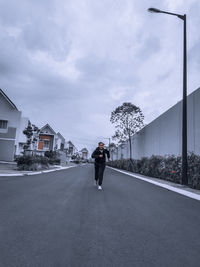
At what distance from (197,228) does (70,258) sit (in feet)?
7.75

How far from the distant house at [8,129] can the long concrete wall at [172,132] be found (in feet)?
53.2

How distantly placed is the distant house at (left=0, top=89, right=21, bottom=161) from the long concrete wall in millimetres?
16215

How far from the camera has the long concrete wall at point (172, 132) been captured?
1234 cm

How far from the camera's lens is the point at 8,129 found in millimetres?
29688

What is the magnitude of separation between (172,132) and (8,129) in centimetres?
2176

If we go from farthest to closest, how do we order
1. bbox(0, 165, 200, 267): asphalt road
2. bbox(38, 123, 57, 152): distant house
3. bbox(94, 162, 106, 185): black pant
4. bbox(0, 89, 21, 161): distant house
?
bbox(38, 123, 57, 152): distant house → bbox(0, 89, 21, 161): distant house → bbox(94, 162, 106, 185): black pant → bbox(0, 165, 200, 267): asphalt road

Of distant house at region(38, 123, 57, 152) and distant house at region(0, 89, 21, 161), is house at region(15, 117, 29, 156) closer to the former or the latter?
distant house at region(0, 89, 21, 161)

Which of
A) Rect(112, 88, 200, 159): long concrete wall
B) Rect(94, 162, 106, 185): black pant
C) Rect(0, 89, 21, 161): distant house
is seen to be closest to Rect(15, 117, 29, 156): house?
Rect(0, 89, 21, 161): distant house

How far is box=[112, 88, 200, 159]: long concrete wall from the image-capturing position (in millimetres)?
12344

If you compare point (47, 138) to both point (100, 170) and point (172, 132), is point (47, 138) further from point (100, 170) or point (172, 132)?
point (100, 170)

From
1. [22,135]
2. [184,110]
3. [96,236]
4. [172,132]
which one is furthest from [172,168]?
[22,135]

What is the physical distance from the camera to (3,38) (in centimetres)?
1453

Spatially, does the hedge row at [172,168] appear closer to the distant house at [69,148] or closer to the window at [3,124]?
the window at [3,124]

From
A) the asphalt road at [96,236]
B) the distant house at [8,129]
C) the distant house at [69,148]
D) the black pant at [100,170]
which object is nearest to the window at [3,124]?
the distant house at [8,129]
